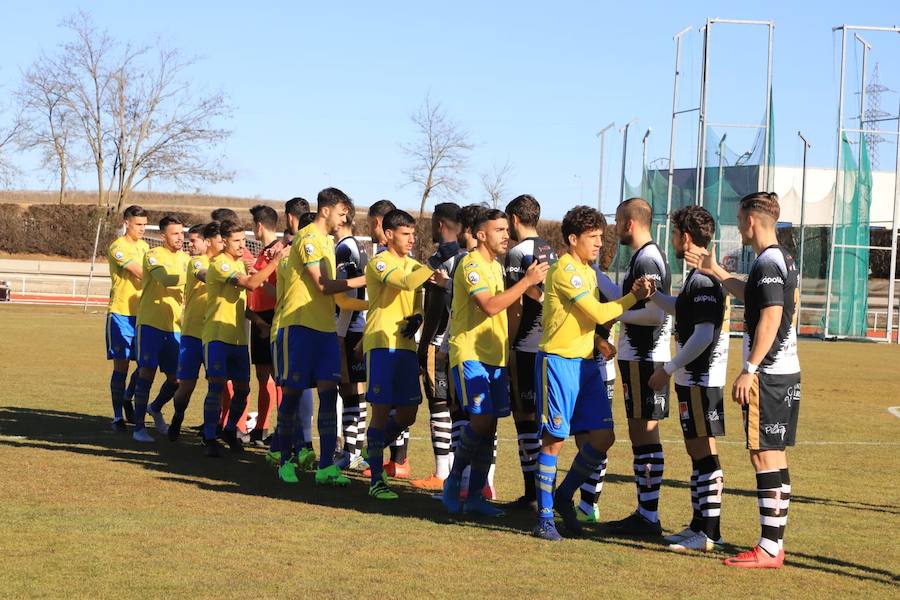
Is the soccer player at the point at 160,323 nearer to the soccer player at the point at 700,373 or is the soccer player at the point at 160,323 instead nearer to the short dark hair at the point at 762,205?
the soccer player at the point at 700,373

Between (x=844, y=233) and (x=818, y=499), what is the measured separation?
2596 centimetres

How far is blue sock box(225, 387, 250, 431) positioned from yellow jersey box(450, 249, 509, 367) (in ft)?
11.6

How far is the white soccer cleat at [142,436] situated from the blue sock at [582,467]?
5.34 m

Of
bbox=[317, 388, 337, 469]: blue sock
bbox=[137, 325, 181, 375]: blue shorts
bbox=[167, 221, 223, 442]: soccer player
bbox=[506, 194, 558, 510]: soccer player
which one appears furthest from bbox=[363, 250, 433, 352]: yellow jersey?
bbox=[137, 325, 181, 375]: blue shorts

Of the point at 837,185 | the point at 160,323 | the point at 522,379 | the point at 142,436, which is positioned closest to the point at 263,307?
the point at 160,323

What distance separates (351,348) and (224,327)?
1.31 metres

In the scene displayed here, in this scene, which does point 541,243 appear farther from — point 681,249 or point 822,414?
point 822,414

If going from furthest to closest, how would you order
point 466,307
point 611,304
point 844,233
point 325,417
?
1. point 844,233
2. point 325,417
3. point 466,307
4. point 611,304

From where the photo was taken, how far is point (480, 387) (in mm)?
7836

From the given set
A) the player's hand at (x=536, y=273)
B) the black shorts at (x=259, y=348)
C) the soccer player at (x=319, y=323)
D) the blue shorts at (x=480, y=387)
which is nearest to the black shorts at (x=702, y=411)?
the player's hand at (x=536, y=273)

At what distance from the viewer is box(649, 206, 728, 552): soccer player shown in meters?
7.18

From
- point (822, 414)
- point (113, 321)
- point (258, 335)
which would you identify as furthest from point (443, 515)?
point (822, 414)

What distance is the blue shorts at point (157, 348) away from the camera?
11.6m

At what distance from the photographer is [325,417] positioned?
905 centimetres
